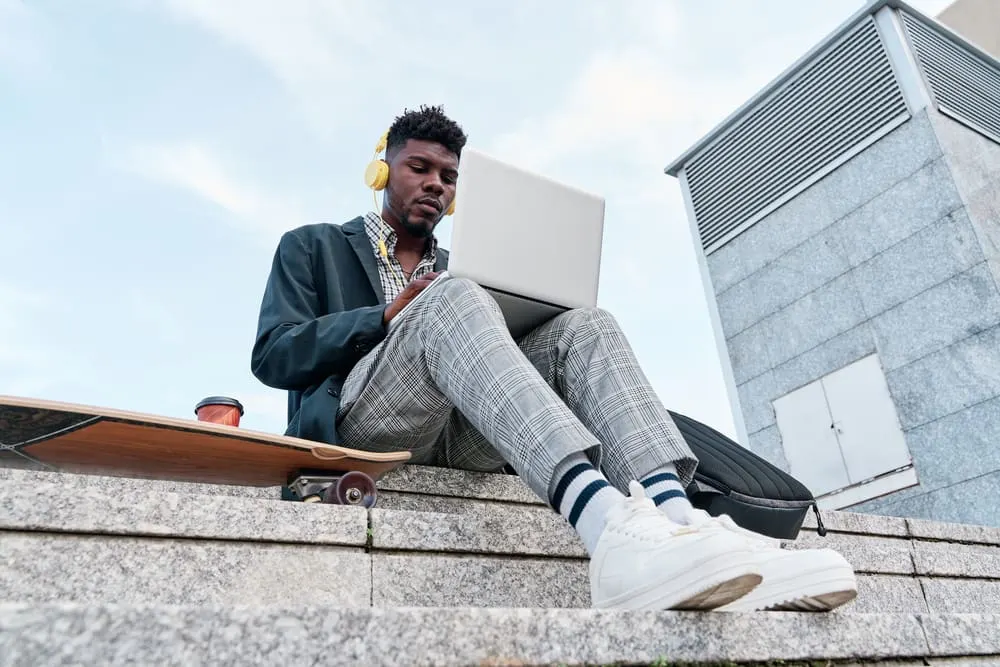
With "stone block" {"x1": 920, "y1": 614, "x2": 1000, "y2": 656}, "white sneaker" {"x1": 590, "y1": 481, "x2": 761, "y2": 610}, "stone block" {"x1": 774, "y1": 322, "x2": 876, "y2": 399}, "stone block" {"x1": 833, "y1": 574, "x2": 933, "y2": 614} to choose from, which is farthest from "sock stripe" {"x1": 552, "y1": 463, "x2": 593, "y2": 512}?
"stone block" {"x1": 774, "y1": 322, "x2": 876, "y2": 399}

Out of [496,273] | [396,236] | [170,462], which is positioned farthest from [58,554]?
[396,236]

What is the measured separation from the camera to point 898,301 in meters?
5.79

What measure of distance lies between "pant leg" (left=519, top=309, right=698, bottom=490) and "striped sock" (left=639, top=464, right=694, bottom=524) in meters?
0.02

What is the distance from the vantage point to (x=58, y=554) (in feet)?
4.30

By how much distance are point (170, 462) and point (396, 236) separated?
1079 mm

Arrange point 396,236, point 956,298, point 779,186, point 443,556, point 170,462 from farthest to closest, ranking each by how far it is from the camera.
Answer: point 779,186 → point 956,298 → point 396,236 → point 170,462 → point 443,556

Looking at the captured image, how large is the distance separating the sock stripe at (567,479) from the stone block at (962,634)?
0.60 m

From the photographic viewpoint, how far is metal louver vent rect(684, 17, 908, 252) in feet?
20.9

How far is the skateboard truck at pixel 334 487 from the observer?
1.79m

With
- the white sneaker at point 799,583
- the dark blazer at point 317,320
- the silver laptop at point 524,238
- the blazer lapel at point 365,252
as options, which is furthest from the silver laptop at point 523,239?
the white sneaker at point 799,583

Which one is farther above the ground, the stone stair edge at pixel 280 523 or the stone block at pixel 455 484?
the stone block at pixel 455 484

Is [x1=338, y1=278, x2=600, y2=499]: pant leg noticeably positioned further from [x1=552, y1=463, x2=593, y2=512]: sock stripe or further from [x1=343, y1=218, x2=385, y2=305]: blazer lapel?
[x1=343, y1=218, x2=385, y2=305]: blazer lapel

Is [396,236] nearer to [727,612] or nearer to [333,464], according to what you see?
[333,464]

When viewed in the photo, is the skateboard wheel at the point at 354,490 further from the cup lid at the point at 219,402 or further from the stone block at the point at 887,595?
the stone block at the point at 887,595
